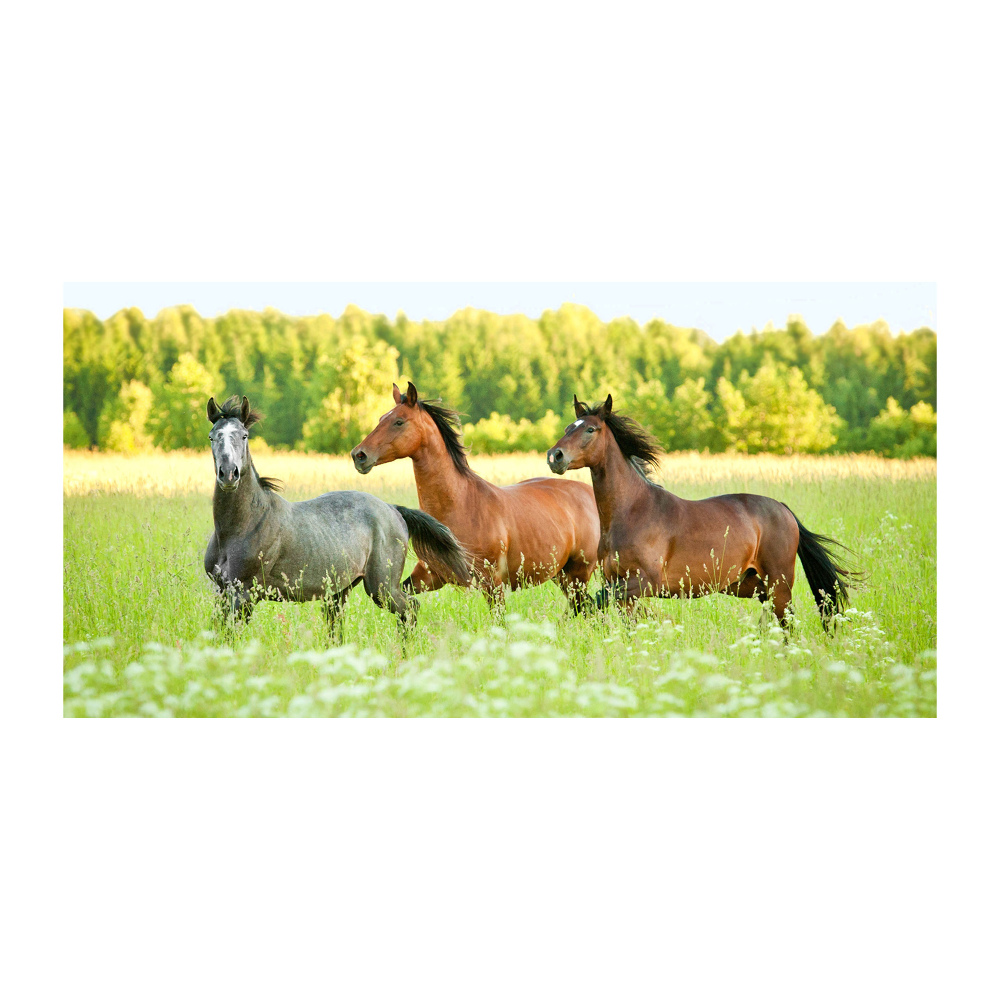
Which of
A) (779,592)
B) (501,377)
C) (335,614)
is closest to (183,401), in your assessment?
(335,614)

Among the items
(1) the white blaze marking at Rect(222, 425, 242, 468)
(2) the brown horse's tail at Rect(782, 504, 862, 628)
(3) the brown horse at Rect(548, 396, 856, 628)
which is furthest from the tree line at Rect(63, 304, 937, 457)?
(2) the brown horse's tail at Rect(782, 504, 862, 628)

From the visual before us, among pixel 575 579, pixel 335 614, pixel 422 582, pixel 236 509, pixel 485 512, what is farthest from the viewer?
pixel 575 579

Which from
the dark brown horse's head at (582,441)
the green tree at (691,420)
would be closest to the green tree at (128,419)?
the dark brown horse's head at (582,441)

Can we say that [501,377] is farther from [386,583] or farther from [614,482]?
[386,583]

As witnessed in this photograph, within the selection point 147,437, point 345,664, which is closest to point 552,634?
point 345,664

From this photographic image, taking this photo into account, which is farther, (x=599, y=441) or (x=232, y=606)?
(x=599, y=441)

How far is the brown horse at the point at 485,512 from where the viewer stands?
237 inches

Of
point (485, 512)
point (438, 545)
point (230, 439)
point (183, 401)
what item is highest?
point (183, 401)

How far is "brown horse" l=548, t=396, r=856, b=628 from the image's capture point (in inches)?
231

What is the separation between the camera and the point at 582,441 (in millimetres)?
5891

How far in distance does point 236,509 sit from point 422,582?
115 cm

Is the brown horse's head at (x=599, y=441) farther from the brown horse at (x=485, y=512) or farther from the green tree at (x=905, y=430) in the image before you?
the green tree at (x=905, y=430)

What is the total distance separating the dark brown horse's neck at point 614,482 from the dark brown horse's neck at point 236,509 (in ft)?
6.06

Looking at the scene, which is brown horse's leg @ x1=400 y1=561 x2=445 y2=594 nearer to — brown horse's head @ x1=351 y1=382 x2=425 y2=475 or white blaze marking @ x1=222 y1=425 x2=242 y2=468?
brown horse's head @ x1=351 y1=382 x2=425 y2=475
